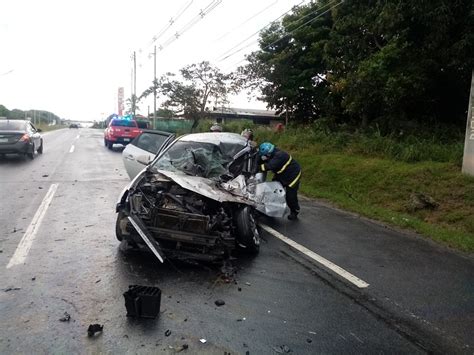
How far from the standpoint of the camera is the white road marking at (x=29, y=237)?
5.09 meters

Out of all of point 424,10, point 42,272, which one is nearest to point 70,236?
point 42,272

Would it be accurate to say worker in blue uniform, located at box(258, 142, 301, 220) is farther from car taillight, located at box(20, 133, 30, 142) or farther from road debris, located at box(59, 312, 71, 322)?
car taillight, located at box(20, 133, 30, 142)

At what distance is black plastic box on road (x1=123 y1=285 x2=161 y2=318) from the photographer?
3.67m

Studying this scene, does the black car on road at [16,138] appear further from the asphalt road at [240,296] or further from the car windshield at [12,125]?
the asphalt road at [240,296]

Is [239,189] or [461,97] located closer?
[239,189]

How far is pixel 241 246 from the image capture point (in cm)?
573

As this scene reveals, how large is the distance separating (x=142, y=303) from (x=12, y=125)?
14710mm

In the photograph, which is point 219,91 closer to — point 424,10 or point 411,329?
point 424,10

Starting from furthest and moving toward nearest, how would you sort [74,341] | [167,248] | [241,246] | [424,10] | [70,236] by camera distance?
[424,10]
[70,236]
[241,246]
[167,248]
[74,341]

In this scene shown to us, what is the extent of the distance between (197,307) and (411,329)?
1.93 metres

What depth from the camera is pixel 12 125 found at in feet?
52.2

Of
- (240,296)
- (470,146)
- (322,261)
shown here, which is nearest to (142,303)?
(240,296)

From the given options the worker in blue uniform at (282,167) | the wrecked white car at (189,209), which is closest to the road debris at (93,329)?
the wrecked white car at (189,209)

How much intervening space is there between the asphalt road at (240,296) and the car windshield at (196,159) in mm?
1324
